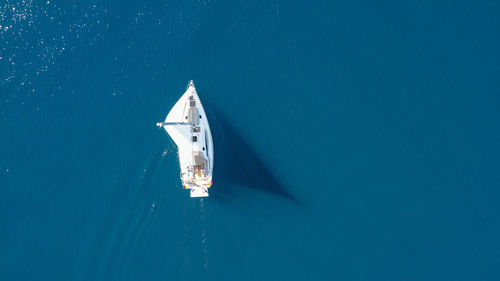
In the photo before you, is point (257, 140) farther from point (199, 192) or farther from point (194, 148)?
point (199, 192)

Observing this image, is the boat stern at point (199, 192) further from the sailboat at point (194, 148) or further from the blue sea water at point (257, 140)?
the blue sea water at point (257, 140)

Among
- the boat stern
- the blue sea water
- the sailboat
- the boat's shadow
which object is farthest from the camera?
the boat's shadow

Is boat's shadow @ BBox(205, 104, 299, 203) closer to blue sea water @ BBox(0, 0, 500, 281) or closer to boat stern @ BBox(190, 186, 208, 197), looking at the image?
blue sea water @ BBox(0, 0, 500, 281)

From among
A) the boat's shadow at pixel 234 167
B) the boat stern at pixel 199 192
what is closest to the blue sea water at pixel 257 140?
the boat's shadow at pixel 234 167

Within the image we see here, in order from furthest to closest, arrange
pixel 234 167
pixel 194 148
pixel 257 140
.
Result: pixel 257 140
pixel 234 167
pixel 194 148

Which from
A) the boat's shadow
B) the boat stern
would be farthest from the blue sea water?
the boat stern

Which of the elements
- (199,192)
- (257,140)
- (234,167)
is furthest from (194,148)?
(257,140)

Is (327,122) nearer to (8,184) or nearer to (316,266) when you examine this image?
(316,266)
